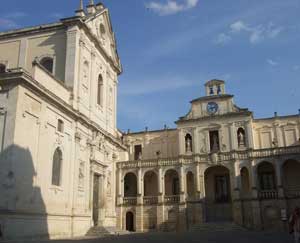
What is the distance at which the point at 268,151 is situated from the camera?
109 feet

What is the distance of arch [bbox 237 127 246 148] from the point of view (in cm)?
3647

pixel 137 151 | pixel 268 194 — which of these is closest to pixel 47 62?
pixel 137 151

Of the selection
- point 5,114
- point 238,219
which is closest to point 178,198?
point 238,219

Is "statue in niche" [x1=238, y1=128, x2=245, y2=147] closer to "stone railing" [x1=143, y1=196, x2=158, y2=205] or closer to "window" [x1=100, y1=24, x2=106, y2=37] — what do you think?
"stone railing" [x1=143, y1=196, x2=158, y2=205]

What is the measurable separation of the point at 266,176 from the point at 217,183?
4.55 m

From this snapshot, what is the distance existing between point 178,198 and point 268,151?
349 inches

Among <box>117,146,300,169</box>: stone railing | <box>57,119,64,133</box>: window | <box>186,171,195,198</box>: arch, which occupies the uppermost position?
<box>57,119,64,133</box>: window

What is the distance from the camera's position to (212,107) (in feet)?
126

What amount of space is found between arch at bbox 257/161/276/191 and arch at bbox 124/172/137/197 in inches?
475

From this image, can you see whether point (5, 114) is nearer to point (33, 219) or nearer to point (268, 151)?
point (33, 219)

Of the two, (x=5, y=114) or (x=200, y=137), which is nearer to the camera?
(x=5, y=114)

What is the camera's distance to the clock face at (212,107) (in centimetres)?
3825

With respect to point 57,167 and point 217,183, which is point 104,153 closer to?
point 57,167

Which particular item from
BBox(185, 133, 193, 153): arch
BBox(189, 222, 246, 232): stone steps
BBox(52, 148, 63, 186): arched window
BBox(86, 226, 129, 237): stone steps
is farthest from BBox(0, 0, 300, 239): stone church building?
BBox(189, 222, 246, 232): stone steps
